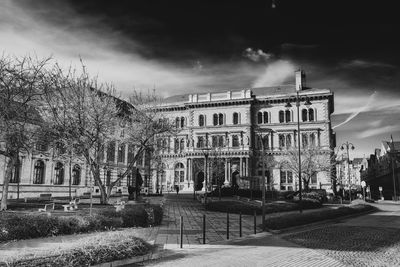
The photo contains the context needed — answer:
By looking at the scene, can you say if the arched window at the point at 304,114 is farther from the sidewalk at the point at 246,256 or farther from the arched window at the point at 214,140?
the sidewalk at the point at 246,256

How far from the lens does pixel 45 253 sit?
835 centimetres

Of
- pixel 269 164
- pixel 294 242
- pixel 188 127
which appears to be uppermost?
pixel 188 127

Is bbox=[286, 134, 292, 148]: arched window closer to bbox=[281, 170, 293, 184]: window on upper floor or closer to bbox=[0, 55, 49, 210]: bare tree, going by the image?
bbox=[281, 170, 293, 184]: window on upper floor

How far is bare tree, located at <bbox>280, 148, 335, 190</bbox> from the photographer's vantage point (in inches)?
2218

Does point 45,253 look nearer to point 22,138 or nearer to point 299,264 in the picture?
point 299,264

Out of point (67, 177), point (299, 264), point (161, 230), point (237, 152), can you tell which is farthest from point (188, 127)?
point (299, 264)

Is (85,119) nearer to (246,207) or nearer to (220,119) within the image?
(246,207)

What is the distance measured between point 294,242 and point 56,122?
17.9 m

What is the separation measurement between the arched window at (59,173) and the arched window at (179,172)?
2899cm

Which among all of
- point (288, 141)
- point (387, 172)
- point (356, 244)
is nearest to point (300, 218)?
point (356, 244)

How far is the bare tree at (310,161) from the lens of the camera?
56.3 m

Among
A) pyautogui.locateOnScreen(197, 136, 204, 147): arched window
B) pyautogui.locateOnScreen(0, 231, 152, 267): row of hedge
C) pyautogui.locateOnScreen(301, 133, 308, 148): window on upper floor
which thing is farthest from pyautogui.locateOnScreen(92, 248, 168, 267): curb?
pyautogui.locateOnScreen(197, 136, 204, 147): arched window

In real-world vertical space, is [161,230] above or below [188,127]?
below

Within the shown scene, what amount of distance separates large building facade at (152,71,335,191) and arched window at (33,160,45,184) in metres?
22.4
